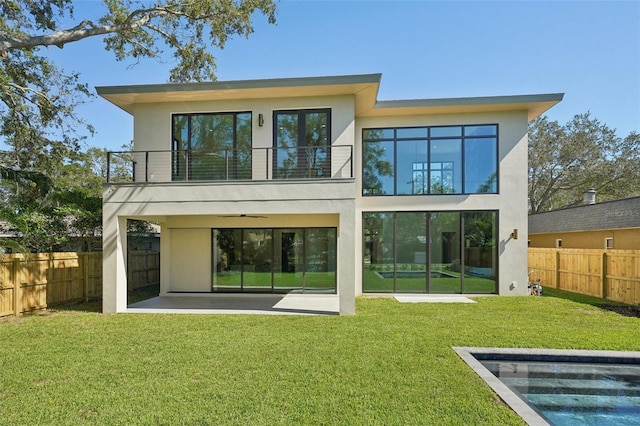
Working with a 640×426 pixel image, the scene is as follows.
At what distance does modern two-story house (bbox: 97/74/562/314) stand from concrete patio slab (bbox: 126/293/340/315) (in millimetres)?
462

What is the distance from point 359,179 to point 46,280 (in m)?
10.1

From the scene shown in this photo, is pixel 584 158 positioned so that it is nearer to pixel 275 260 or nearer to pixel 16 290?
pixel 275 260

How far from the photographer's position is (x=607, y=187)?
26.9 metres

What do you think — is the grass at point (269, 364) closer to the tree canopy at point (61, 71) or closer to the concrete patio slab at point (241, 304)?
the concrete patio slab at point (241, 304)

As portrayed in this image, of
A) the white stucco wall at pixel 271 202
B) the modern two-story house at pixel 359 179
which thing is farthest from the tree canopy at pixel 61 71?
the white stucco wall at pixel 271 202

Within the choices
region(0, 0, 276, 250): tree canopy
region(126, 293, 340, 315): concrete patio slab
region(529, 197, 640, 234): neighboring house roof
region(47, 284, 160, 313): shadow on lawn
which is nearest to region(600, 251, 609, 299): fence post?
region(529, 197, 640, 234): neighboring house roof

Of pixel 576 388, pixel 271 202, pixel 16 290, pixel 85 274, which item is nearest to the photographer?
pixel 576 388

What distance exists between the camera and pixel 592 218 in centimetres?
1548

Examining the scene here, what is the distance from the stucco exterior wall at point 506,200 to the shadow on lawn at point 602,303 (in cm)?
167

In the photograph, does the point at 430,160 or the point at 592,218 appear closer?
the point at 430,160

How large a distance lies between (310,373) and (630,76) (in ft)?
61.6

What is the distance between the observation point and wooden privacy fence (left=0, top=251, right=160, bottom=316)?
8.73 metres

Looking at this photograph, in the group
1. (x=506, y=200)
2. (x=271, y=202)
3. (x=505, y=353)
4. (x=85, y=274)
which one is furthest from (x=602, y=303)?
(x=85, y=274)

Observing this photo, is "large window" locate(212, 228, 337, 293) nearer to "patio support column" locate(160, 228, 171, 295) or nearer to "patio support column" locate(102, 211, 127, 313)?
"patio support column" locate(160, 228, 171, 295)
